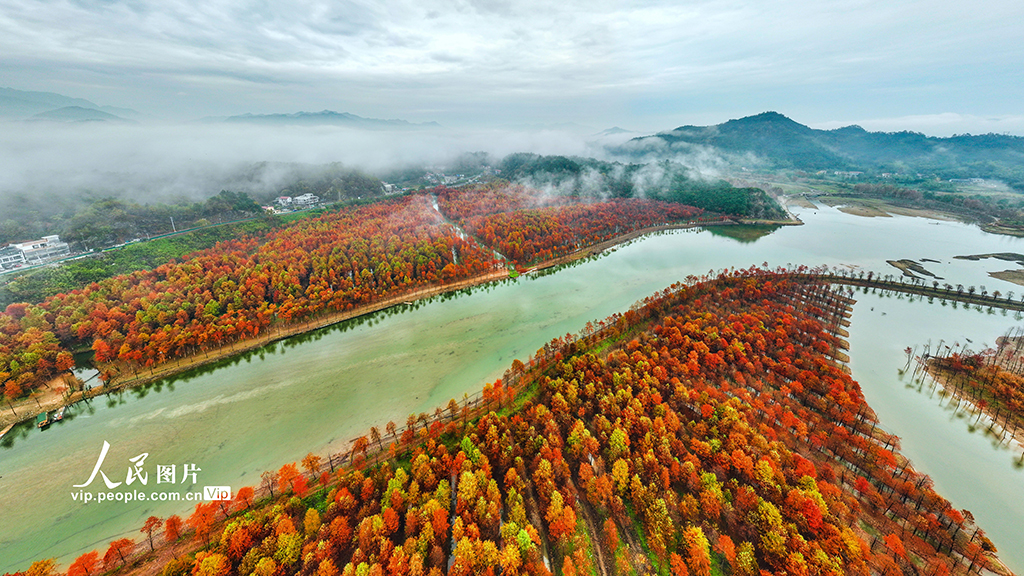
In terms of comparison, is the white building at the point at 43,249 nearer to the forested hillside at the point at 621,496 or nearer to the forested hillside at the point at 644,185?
the forested hillside at the point at 621,496

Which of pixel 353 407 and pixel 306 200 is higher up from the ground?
pixel 306 200

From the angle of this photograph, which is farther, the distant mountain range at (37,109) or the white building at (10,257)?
the distant mountain range at (37,109)

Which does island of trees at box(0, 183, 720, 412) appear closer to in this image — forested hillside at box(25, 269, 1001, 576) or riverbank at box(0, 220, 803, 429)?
riverbank at box(0, 220, 803, 429)

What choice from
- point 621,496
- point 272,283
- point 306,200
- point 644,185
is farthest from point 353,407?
point 644,185

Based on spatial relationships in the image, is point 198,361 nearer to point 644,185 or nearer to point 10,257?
point 10,257

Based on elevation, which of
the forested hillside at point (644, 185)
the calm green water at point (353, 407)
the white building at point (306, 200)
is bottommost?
the calm green water at point (353, 407)

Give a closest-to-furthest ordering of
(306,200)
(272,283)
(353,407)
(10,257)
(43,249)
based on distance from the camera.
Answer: (353,407)
(272,283)
(10,257)
(43,249)
(306,200)

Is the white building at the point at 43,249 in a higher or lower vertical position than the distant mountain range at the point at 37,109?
lower

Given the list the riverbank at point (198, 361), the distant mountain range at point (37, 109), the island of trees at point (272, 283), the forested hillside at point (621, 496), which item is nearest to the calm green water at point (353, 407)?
the riverbank at point (198, 361)

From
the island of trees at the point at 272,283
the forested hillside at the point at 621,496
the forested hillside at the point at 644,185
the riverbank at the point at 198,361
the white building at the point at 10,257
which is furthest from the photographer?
the forested hillside at the point at 644,185
